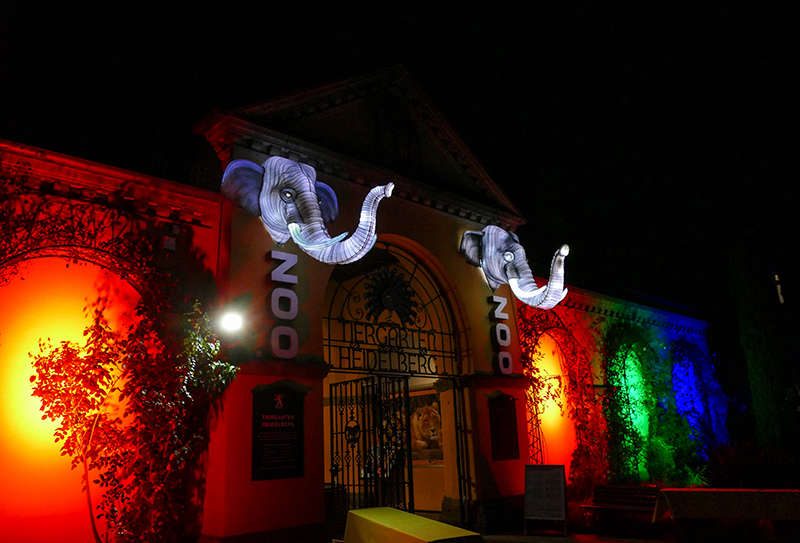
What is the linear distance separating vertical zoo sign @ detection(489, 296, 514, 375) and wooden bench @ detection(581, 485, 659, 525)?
2928 mm

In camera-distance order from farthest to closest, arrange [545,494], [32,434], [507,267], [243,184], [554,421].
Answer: [554,421] < [507,267] < [545,494] < [243,184] < [32,434]

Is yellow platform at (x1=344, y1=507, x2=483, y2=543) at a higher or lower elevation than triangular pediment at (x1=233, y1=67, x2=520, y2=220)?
lower

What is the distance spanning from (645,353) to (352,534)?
562 inches

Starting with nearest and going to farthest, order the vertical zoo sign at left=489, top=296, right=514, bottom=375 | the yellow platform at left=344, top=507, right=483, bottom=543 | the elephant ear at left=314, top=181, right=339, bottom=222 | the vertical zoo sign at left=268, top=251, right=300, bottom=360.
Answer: the yellow platform at left=344, top=507, right=483, bottom=543, the vertical zoo sign at left=268, top=251, right=300, bottom=360, the elephant ear at left=314, top=181, right=339, bottom=222, the vertical zoo sign at left=489, top=296, right=514, bottom=375

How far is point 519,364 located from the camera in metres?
12.8

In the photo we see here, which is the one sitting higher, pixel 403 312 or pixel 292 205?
pixel 292 205

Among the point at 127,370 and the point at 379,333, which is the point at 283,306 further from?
the point at 379,333

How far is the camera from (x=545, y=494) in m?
10.5

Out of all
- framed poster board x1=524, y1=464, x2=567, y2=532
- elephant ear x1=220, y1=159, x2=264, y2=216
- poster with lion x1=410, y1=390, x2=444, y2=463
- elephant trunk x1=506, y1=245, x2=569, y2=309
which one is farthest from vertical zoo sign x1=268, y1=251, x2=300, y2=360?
poster with lion x1=410, y1=390, x2=444, y2=463

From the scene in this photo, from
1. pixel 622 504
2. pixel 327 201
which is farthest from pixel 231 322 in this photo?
pixel 622 504

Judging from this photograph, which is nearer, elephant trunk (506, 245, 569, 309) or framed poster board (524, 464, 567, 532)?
framed poster board (524, 464, 567, 532)

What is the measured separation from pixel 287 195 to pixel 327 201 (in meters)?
1.01

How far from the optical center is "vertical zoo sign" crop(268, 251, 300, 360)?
8719 millimetres

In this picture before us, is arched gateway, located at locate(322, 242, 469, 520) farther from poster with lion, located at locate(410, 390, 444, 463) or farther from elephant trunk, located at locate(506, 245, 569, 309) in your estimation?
elephant trunk, located at locate(506, 245, 569, 309)
